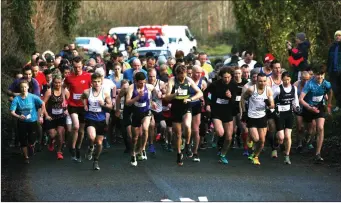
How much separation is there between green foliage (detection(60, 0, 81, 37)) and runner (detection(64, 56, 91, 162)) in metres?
18.0

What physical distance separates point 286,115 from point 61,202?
521 cm

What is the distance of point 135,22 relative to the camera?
6184 cm

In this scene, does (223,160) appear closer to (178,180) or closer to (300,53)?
(178,180)

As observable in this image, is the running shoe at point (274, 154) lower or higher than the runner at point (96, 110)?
lower

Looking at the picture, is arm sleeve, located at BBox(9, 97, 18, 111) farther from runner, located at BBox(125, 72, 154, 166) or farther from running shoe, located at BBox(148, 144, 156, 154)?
running shoe, located at BBox(148, 144, 156, 154)

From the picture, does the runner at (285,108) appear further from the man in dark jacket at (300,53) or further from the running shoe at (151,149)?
the man in dark jacket at (300,53)

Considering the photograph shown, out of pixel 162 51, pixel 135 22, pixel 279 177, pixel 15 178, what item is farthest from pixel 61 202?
pixel 135 22

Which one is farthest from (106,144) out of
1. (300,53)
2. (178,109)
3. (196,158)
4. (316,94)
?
(300,53)

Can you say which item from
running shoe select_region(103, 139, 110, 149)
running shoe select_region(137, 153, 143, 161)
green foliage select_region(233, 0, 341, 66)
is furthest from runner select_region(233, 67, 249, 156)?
green foliage select_region(233, 0, 341, 66)

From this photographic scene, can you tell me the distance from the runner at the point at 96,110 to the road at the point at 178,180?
1.67 ft

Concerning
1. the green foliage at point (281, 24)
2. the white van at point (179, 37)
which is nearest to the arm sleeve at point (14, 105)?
the green foliage at point (281, 24)

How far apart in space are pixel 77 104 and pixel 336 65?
6.46 meters

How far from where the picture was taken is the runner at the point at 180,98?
14.1 meters

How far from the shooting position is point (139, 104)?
14266 millimetres
